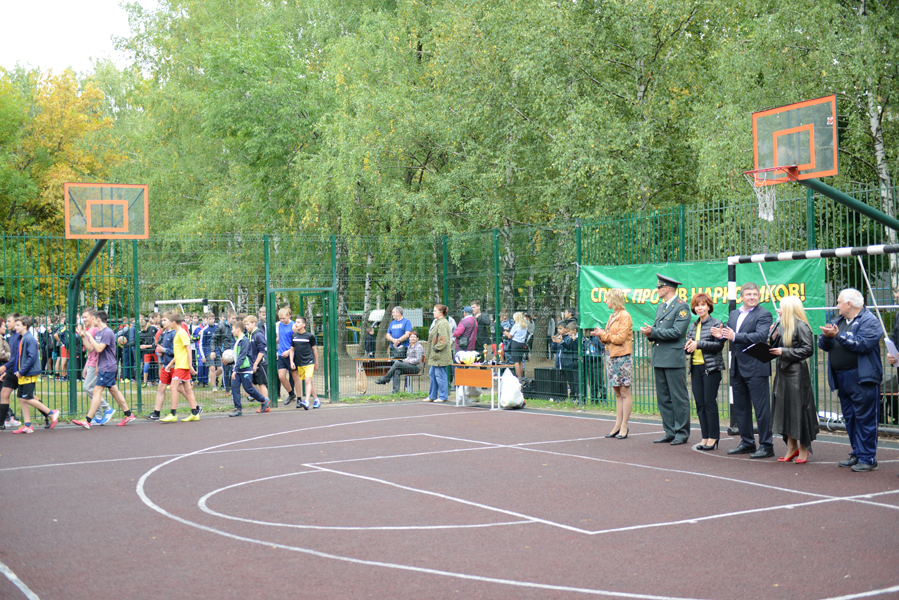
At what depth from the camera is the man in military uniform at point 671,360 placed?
10734 mm

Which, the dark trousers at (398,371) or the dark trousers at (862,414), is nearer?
the dark trousers at (862,414)

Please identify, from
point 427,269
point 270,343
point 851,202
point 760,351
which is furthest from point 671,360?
point 427,269

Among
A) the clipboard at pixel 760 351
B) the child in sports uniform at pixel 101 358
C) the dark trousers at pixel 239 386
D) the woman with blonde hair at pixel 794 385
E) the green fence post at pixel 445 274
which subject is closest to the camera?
the woman with blonde hair at pixel 794 385

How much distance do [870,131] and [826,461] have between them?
15.1 metres

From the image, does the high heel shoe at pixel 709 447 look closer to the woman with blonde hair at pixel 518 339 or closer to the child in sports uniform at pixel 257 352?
the woman with blonde hair at pixel 518 339

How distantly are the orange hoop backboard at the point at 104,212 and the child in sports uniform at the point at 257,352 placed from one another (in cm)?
237

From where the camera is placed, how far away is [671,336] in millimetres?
10695

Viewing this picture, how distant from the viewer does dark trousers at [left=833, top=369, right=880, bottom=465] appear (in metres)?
8.83

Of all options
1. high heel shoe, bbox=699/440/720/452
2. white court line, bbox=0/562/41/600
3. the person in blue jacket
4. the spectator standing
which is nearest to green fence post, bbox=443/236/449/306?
the spectator standing

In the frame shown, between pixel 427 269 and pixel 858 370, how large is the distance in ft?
35.4

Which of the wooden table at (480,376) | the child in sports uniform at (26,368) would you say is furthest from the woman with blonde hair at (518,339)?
the child in sports uniform at (26,368)

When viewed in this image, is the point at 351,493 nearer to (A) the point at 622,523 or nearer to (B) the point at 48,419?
(A) the point at 622,523

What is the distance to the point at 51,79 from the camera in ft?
123

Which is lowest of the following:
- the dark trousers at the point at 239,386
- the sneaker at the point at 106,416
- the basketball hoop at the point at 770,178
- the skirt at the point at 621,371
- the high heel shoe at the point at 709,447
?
the high heel shoe at the point at 709,447
